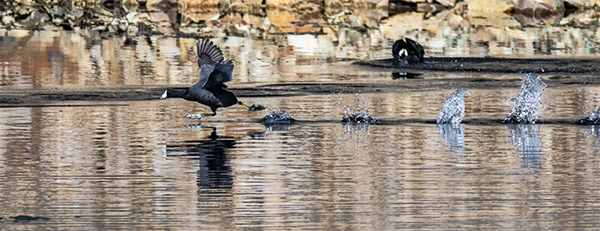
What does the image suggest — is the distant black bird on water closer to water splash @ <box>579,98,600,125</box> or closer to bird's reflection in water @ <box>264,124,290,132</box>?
water splash @ <box>579,98,600,125</box>

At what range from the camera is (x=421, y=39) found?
32750 millimetres

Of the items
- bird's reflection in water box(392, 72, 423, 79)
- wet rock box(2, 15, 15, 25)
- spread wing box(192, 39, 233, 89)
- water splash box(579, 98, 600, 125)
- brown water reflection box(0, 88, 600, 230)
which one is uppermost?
wet rock box(2, 15, 15, 25)

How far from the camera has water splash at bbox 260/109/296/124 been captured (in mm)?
13632

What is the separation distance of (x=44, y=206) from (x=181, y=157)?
2664 mm

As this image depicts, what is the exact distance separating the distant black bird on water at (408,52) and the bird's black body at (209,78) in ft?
34.0

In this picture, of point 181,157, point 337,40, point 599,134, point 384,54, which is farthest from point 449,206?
point 337,40

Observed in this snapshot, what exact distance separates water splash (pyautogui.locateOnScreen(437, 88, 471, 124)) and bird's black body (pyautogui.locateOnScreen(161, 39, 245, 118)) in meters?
2.91

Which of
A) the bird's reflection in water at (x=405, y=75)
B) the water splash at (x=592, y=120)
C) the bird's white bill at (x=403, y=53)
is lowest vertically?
the water splash at (x=592, y=120)

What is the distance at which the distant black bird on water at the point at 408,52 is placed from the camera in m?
22.9

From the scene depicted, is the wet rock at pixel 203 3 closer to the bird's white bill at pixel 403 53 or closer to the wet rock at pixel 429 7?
the wet rock at pixel 429 7

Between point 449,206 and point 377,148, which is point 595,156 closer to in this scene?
point 377,148

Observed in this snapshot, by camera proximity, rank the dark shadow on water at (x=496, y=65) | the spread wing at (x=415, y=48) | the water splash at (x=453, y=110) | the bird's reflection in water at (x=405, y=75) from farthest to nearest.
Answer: the spread wing at (x=415, y=48), the dark shadow on water at (x=496, y=65), the bird's reflection in water at (x=405, y=75), the water splash at (x=453, y=110)

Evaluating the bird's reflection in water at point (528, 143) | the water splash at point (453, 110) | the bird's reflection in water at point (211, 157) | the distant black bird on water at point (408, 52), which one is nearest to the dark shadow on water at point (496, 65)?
the distant black bird on water at point (408, 52)

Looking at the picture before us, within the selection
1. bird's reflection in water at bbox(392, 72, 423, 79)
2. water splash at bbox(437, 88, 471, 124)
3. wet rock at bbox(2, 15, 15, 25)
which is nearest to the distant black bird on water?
bird's reflection in water at bbox(392, 72, 423, 79)
